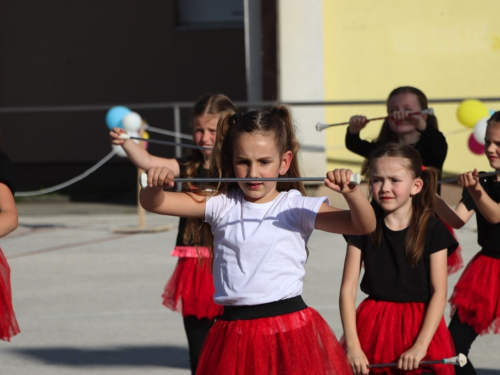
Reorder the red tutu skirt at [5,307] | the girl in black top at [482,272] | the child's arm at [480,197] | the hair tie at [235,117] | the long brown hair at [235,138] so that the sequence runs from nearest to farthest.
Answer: the long brown hair at [235,138], the hair tie at [235,117], the red tutu skirt at [5,307], the child's arm at [480,197], the girl in black top at [482,272]

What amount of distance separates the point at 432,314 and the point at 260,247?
860 millimetres

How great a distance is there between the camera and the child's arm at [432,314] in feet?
11.0

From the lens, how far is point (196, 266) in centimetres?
432

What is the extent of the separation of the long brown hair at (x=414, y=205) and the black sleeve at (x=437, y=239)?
0.08 ft

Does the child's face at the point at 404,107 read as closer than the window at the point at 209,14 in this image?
Yes

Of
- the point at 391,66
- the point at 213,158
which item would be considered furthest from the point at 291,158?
the point at 391,66

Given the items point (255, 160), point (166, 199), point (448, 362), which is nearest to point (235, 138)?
point (255, 160)

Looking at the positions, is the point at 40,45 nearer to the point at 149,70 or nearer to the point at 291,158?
the point at 149,70

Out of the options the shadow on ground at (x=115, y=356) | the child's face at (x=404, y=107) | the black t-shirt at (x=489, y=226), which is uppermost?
the child's face at (x=404, y=107)

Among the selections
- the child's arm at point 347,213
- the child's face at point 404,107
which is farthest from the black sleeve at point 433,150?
the child's arm at point 347,213

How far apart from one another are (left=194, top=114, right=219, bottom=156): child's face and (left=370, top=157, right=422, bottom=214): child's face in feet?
3.28

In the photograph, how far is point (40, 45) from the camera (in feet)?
54.6

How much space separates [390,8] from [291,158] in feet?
25.7

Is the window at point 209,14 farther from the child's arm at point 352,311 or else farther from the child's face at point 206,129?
the child's arm at point 352,311
